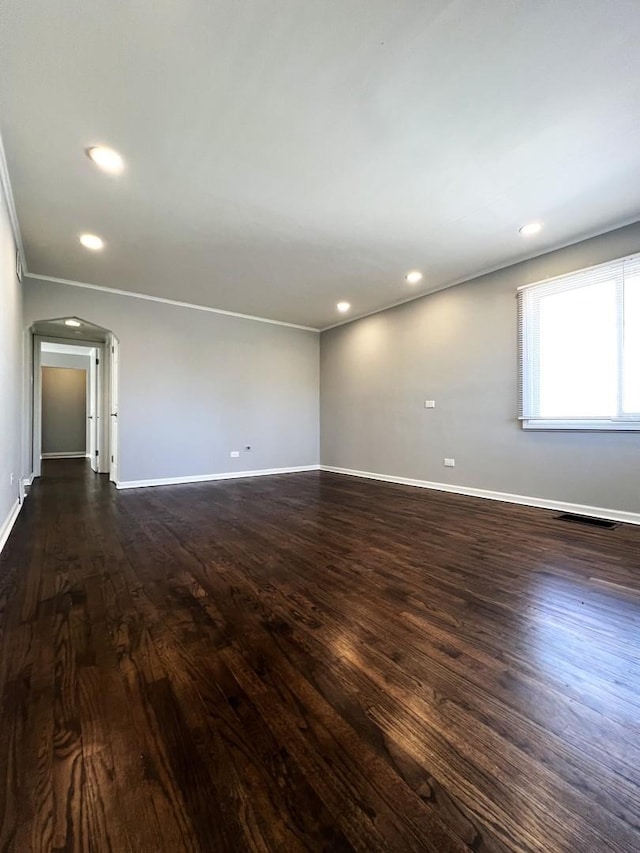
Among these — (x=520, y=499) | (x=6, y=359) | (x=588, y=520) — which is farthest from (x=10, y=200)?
(x=588, y=520)

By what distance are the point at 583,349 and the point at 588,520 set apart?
67.6 inches

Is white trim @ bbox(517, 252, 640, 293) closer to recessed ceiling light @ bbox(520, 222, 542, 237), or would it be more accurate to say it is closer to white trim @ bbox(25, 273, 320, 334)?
recessed ceiling light @ bbox(520, 222, 542, 237)

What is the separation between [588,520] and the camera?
3.60 meters

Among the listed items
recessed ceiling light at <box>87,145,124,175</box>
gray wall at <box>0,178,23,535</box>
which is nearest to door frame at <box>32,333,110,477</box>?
gray wall at <box>0,178,23,535</box>

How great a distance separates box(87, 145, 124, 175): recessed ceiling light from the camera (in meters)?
2.45

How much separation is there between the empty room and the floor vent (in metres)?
0.04

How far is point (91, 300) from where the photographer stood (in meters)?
5.02

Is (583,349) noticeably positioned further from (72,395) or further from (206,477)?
(72,395)

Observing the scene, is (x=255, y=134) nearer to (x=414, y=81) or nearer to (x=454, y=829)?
(x=414, y=81)

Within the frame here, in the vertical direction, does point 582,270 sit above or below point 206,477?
above

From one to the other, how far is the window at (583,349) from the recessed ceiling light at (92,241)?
4.56m

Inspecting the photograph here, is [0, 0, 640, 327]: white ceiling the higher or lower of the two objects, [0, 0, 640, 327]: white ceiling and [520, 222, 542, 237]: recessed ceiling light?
the lower

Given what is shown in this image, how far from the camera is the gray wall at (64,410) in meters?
9.47

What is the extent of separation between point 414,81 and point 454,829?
9.82 ft
